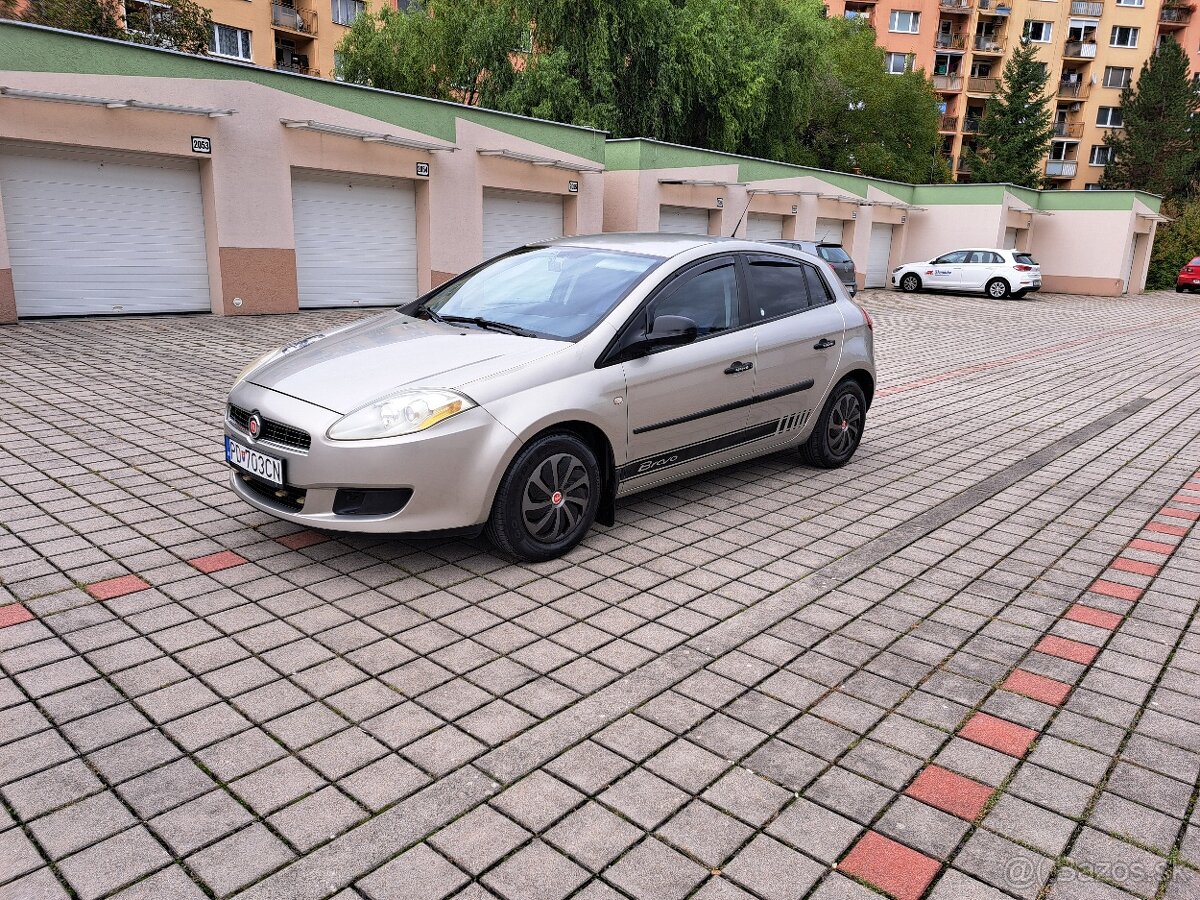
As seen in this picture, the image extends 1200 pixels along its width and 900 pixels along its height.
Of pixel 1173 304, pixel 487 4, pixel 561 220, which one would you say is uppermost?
pixel 487 4

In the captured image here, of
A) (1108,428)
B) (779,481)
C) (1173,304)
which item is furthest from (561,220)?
(1173,304)

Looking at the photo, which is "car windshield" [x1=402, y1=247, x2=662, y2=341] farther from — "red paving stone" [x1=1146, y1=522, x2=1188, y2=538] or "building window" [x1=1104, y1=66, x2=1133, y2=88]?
"building window" [x1=1104, y1=66, x2=1133, y2=88]

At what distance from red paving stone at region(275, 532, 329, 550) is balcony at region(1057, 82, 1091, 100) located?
68774mm

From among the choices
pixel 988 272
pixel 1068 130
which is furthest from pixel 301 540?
pixel 1068 130

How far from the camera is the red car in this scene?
3844 centimetres

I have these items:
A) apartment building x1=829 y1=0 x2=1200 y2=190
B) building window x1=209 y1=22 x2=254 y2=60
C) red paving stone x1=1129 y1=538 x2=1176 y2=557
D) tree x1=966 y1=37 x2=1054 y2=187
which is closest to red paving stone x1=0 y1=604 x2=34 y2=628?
red paving stone x1=1129 y1=538 x2=1176 y2=557

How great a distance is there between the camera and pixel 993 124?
51969 mm

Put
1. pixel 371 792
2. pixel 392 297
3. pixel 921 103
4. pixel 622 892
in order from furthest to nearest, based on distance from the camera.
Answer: pixel 921 103 → pixel 392 297 → pixel 371 792 → pixel 622 892

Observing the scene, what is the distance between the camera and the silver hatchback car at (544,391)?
4.16 m

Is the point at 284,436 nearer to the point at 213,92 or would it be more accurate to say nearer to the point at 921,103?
the point at 213,92

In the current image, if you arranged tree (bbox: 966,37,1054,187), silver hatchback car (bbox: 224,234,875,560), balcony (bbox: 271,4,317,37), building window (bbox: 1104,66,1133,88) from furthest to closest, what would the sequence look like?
1. building window (bbox: 1104,66,1133,88)
2. tree (bbox: 966,37,1054,187)
3. balcony (bbox: 271,4,317,37)
4. silver hatchback car (bbox: 224,234,875,560)

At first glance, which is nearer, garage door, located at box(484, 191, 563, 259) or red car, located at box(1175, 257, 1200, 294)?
garage door, located at box(484, 191, 563, 259)

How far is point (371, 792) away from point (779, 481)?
424 centimetres

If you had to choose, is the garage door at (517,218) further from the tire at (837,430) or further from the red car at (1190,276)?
the red car at (1190,276)
